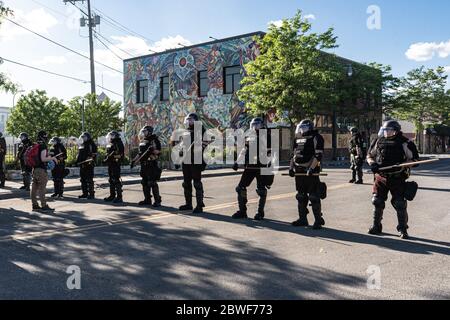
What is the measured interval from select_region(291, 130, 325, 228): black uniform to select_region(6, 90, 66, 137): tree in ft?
96.7

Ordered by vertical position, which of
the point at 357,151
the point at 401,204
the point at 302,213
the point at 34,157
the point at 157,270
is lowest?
the point at 157,270

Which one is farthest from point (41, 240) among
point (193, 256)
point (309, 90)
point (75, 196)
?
point (309, 90)

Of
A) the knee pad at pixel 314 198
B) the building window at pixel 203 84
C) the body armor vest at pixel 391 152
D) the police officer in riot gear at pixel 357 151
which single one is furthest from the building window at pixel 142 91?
the body armor vest at pixel 391 152

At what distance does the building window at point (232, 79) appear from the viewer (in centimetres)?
3286

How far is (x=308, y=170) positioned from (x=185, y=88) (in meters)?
30.1

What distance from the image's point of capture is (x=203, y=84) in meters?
35.4

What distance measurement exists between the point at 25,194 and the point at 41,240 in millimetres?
7404

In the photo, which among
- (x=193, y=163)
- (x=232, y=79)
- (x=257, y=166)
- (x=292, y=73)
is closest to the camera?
(x=257, y=166)

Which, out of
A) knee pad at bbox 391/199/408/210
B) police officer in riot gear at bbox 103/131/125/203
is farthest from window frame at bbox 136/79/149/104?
knee pad at bbox 391/199/408/210

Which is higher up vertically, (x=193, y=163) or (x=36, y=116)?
(x=36, y=116)

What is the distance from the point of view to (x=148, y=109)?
39656 millimetres

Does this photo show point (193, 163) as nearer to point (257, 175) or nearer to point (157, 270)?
point (257, 175)

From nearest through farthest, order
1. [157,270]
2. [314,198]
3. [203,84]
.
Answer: [157,270], [314,198], [203,84]

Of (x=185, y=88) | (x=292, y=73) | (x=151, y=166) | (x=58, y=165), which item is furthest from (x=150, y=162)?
(x=185, y=88)
